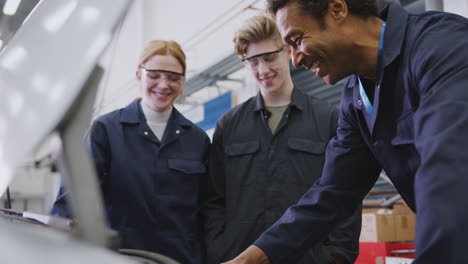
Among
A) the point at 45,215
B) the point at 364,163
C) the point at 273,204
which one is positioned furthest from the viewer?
the point at 273,204

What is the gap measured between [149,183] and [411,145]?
0.95m

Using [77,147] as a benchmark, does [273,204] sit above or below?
below

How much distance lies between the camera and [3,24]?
707 millimetres

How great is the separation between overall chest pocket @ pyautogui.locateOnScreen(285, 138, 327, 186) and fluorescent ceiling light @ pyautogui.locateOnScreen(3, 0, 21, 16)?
1181 millimetres

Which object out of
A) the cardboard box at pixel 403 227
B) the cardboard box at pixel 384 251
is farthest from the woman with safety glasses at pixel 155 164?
the cardboard box at pixel 403 227

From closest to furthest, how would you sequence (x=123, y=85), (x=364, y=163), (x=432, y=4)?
(x=364, y=163) < (x=432, y=4) < (x=123, y=85)

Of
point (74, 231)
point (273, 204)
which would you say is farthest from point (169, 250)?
point (74, 231)

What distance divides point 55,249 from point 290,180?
1332mm

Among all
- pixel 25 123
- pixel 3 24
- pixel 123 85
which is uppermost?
pixel 123 85

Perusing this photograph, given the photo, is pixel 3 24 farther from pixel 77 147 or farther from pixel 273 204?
pixel 273 204

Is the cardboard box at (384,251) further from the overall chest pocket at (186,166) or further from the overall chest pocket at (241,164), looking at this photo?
the overall chest pocket at (186,166)

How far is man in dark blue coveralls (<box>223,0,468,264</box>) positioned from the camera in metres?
0.60

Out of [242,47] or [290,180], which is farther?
[242,47]

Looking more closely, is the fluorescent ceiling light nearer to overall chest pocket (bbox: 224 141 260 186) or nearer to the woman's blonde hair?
the woman's blonde hair
